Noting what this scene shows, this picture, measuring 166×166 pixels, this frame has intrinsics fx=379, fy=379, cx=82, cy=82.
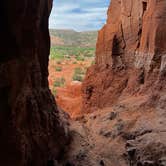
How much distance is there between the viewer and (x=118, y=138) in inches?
452

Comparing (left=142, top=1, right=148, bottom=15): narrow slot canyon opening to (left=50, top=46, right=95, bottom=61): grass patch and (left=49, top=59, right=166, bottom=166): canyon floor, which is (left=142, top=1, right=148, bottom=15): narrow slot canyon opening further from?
(left=50, top=46, right=95, bottom=61): grass patch

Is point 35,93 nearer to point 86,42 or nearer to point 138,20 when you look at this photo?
point 138,20

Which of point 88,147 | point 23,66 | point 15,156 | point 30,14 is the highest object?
point 30,14

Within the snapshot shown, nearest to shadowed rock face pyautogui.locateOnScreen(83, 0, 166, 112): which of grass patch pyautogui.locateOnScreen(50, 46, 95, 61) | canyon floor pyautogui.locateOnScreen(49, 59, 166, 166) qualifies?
canyon floor pyautogui.locateOnScreen(49, 59, 166, 166)

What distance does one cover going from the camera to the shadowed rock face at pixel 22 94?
256 inches

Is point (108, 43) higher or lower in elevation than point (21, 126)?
higher

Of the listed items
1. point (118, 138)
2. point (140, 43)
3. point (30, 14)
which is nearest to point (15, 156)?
point (30, 14)

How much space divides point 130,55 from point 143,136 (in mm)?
5574

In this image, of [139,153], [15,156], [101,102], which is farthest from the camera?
[101,102]

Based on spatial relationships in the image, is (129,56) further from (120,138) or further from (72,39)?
(72,39)

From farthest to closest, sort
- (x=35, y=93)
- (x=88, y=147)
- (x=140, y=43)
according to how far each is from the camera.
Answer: (x=140, y=43), (x=88, y=147), (x=35, y=93)

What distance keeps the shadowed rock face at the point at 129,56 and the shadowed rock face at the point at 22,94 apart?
4.75 m

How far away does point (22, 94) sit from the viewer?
7273 millimetres

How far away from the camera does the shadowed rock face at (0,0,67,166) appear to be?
6.50 meters
